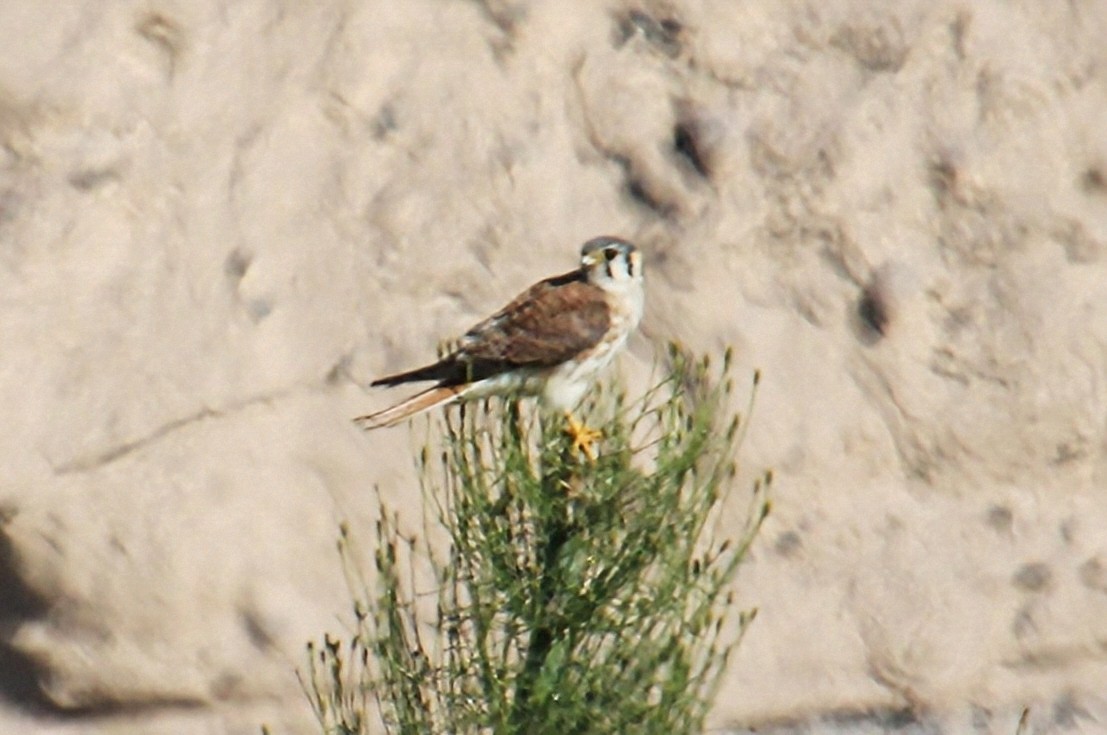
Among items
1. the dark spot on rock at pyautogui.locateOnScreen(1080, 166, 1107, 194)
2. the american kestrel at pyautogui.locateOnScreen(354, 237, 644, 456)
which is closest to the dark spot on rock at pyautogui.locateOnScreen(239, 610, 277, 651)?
the american kestrel at pyautogui.locateOnScreen(354, 237, 644, 456)

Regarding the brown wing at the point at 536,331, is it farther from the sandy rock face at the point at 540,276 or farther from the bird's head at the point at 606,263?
the sandy rock face at the point at 540,276

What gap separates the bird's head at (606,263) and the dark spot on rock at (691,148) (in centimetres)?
36

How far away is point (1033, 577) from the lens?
249 inches

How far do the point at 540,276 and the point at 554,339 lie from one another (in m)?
0.39

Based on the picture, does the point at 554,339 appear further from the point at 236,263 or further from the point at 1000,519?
the point at 1000,519

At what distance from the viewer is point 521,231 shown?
6113 mm

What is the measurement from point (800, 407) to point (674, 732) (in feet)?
4.84

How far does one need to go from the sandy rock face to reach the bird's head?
28cm

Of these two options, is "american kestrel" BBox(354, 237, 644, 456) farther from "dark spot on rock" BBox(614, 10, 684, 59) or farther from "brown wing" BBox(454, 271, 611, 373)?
"dark spot on rock" BBox(614, 10, 684, 59)

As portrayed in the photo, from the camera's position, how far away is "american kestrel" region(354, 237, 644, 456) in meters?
5.56

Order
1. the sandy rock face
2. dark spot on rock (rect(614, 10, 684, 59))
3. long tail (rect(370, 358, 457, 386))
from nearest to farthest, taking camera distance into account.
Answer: long tail (rect(370, 358, 457, 386)) → the sandy rock face → dark spot on rock (rect(614, 10, 684, 59))

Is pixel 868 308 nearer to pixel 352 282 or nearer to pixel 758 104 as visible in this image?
pixel 758 104

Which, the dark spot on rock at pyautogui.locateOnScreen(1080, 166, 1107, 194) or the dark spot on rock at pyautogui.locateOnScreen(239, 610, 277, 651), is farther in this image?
the dark spot on rock at pyautogui.locateOnScreen(1080, 166, 1107, 194)

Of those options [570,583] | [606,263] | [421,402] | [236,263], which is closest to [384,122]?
[236,263]
